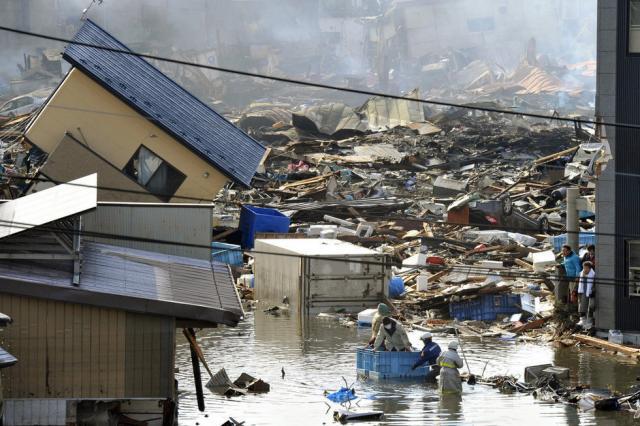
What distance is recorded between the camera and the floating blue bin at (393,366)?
58.6ft

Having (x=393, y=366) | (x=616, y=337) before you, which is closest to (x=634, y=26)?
(x=616, y=337)

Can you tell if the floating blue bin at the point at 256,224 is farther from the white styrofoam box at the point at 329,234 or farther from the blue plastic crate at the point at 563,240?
the blue plastic crate at the point at 563,240

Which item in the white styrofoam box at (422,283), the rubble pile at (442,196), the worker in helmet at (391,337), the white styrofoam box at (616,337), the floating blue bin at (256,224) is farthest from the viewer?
the floating blue bin at (256,224)

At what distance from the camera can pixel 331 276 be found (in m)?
23.8

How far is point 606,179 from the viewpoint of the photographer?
20.0 meters

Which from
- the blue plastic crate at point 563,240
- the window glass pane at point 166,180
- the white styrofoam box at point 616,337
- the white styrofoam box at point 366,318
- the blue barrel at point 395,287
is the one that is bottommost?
the white styrofoam box at point 616,337

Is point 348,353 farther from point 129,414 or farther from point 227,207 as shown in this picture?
point 227,207

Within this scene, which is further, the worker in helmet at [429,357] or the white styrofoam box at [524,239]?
the white styrofoam box at [524,239]

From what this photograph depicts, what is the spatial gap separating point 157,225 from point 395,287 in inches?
337

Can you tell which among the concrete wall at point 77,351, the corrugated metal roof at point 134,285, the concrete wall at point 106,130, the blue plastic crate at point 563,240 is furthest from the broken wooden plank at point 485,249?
the concrete wall at point 77,351

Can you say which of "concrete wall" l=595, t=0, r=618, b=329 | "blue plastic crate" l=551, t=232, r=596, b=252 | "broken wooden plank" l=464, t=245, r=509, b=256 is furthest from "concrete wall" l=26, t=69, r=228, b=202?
"concrete wall" l=595, t=0, r=618, b=329

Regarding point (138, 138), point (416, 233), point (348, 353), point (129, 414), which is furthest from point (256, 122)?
point (129, 414)

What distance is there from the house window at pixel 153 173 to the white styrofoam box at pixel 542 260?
7.29 metres

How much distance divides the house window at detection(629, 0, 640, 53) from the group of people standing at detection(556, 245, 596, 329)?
11.8ft
